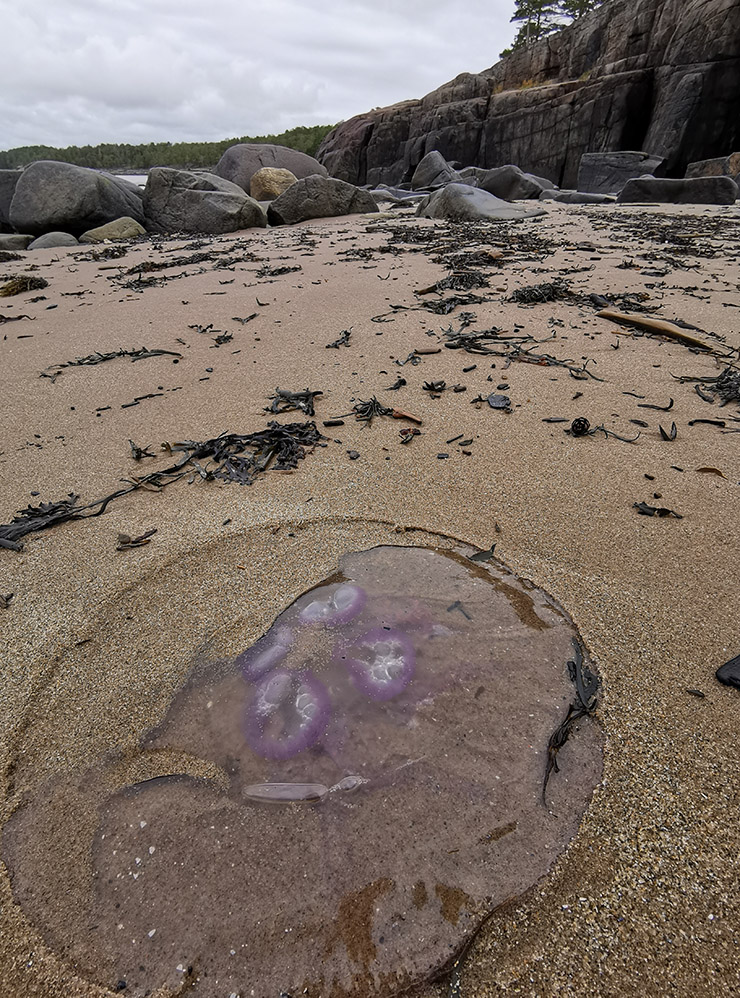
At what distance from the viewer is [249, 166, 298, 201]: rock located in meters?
15.0

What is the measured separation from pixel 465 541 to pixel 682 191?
14.6 meters

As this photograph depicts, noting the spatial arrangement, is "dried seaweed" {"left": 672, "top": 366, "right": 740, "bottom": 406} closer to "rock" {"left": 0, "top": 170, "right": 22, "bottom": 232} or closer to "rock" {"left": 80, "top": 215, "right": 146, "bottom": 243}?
"rock" {"left": 80, "top": 215, "right": 146, "bottom": 243}

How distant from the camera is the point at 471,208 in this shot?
9.96 m

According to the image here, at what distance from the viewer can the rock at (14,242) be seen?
33.1 feet

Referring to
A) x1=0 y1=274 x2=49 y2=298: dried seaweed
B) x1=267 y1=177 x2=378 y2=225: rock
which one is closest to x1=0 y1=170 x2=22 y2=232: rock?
x1=267 y1=177 x2=378 y2=225: rock

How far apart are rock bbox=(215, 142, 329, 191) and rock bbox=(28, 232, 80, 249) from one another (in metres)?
7.87

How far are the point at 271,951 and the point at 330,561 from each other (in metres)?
1.01

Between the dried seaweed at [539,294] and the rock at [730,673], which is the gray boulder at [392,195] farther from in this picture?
the rock at [730,673]

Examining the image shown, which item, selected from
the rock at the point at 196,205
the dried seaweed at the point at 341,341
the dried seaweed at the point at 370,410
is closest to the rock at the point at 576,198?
the rock at the point at 196,205

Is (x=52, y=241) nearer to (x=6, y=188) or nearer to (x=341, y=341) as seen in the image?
(x=6, y=188)

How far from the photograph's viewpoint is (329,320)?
4148mm

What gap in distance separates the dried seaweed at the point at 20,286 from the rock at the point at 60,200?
598 cm

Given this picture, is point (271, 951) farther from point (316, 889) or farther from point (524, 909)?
point (524, 909)

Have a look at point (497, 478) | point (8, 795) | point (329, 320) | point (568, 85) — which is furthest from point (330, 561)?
point (568, 85)
